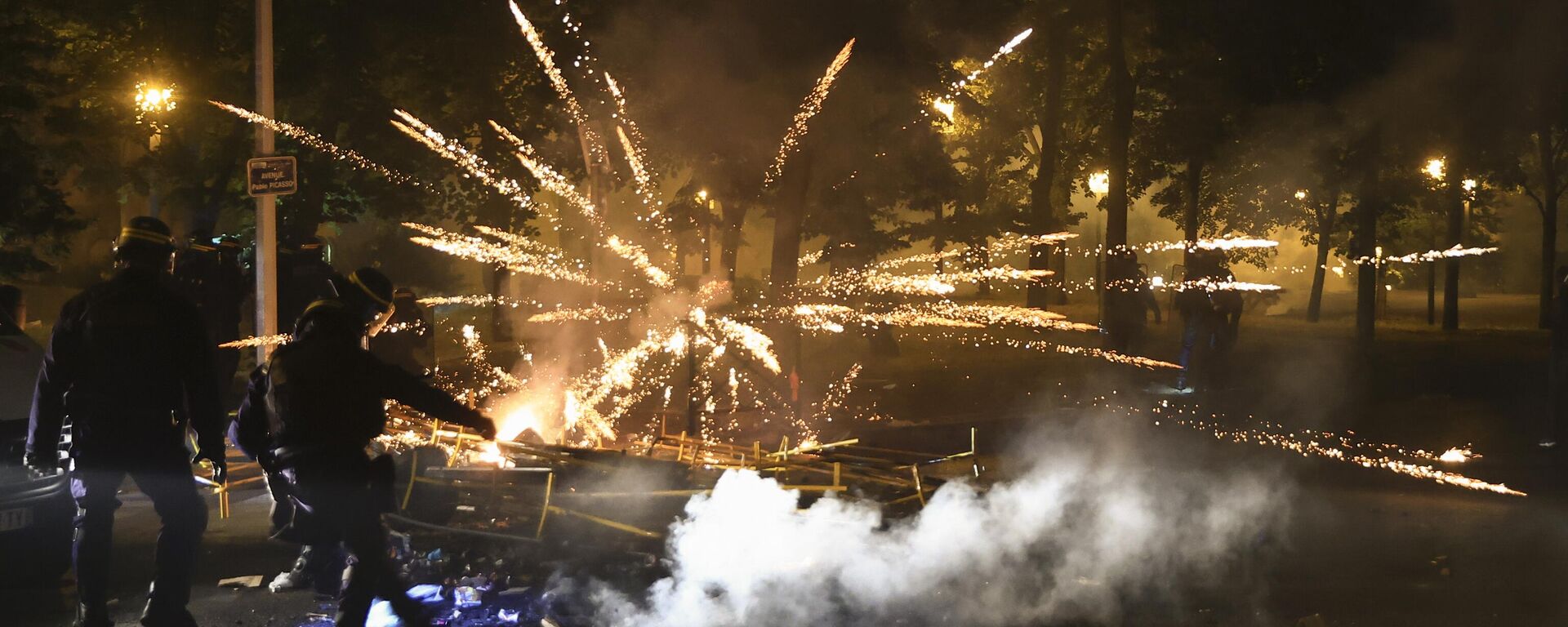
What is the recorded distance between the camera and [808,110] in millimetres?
14766

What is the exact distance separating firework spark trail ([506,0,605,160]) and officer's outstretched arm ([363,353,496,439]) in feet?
45.8

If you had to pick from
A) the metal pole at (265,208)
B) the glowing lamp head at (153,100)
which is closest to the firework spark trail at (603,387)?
the metal pole at (265,208)

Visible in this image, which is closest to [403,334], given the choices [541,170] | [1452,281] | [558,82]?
[558,82]

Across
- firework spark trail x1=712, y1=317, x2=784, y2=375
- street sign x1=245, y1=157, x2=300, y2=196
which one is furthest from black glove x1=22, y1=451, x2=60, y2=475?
firework spark trail x1=712, y1=317, x2=784, y2=375

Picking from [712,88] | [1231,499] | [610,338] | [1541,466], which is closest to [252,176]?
[712,88]

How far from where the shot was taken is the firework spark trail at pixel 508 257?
18.3 meters

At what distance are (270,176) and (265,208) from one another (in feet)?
1.41

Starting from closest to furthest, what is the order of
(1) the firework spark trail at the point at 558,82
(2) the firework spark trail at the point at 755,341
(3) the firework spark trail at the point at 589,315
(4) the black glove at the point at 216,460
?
(4) the black glove at the point at 216,460, (2) the firework spark trail at the point at 755,341, (3) the firework spark trail at the point at 589,315, (1) the firework spark trail at the point at 558,82

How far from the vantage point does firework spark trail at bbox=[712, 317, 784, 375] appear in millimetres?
13068

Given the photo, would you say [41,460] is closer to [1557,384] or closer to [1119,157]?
[1557,384]

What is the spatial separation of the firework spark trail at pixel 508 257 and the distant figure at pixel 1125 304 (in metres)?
8.00

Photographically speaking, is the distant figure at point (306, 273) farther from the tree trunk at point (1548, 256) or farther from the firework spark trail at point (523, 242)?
the tree trunk at point (1548, 256)

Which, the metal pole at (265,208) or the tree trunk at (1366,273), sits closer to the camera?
the metal pole at (265,208)

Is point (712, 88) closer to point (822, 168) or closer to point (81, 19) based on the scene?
point (822, 168)
